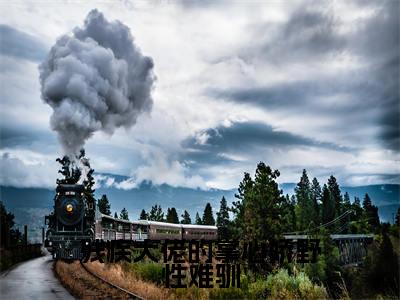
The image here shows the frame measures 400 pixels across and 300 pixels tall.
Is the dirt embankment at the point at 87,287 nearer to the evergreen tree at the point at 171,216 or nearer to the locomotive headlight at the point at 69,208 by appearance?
the locomotive headlight at the point at 69,208

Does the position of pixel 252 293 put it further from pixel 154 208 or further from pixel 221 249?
pixel 154 208

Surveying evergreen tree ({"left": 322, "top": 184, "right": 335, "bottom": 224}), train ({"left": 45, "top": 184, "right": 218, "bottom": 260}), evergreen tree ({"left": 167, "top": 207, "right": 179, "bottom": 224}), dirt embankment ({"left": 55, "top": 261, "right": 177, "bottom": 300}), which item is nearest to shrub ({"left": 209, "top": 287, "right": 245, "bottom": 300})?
dirt embankment ({"left": 55, "top": 261, "right": 177, "bottom": 300})

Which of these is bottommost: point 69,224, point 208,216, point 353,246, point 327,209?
point 353,246

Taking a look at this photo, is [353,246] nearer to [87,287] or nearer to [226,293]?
[87,287]

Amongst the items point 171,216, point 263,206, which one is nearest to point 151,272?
point 263,206

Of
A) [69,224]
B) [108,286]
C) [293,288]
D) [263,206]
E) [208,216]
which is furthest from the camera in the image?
[208,216]

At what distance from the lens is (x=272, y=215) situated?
5134 cm

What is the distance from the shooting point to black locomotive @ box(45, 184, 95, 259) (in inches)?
1006

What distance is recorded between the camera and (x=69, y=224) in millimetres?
25641

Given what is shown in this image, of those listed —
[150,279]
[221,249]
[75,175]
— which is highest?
[75,175]

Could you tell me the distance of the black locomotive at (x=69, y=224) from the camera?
25.6 m

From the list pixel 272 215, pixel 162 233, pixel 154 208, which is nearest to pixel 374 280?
pixel 272 215

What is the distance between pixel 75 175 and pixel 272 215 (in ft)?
83.9

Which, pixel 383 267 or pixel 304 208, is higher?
pixel 304 208
